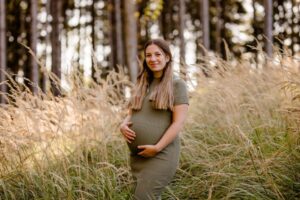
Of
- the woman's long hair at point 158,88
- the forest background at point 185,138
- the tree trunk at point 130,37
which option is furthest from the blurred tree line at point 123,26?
the woman's long hair at point 158,88

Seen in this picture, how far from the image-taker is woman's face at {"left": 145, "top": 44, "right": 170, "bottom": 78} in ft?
11.3

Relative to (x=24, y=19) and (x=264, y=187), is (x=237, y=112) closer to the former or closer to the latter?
(x=264, y=187)

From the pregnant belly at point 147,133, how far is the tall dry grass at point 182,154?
41 cm

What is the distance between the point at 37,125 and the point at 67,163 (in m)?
0.43

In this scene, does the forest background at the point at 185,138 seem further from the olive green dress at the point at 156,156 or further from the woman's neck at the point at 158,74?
the woman's neck at the point at 158,74

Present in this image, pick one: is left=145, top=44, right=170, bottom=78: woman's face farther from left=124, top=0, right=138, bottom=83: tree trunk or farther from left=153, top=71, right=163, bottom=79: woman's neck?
left=124, top=0, right=138, bottom=83: tree trunk

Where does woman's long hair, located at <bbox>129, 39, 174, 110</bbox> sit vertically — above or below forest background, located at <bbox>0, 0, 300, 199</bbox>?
above

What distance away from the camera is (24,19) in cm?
2236

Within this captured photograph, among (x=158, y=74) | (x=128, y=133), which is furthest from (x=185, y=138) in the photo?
(x=128, y=133)

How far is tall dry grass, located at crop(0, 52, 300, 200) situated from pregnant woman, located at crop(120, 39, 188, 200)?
1.17ft

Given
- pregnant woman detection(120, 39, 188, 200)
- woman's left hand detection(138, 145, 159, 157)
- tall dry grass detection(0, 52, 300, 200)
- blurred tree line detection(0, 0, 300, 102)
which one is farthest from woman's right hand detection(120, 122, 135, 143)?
blurred tree line detection(0, 0, 300, 102)

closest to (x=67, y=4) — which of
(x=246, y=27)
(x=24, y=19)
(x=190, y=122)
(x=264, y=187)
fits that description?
(x=24, y=19)

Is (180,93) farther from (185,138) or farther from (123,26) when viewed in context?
(123,26)

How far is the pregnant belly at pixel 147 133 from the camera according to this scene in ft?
10.8
